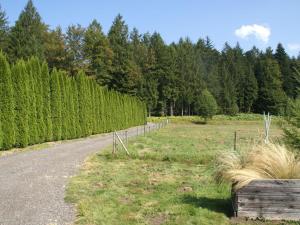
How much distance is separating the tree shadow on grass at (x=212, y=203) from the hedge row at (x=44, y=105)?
11764 millimetres

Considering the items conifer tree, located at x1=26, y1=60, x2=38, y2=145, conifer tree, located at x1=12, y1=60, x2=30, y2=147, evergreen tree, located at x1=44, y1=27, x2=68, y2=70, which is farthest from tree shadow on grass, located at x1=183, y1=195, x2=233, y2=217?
evergreen tree, located at x1=44, y1=27, x2=68, y2=70

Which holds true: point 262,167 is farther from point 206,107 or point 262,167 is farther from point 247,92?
point 247,92

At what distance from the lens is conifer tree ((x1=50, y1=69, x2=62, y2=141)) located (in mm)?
23625

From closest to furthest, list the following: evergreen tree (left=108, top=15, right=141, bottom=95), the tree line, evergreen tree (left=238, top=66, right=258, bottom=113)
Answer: the tree line → evergreen tree (left=108, top=15, right=141, bottom=95) → evergreen tree (left=238, top=66, right=258, bottom=113)

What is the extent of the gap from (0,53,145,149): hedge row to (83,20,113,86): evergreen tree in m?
30.4

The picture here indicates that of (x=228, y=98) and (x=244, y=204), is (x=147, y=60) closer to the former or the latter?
(x=228, y=98)

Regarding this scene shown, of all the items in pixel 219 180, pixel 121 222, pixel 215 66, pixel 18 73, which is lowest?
pixel 121 222

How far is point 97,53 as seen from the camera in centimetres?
6625

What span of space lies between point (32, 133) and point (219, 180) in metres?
14.9

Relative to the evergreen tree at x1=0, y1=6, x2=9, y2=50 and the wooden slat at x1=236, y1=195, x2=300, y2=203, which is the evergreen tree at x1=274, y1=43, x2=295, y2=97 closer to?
the evergreen tree at x1=0, y1=6, x2=9, y2=50

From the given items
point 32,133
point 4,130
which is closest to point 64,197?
point 4,130

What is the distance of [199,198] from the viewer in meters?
8.07

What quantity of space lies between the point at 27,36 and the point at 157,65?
97.0 feet

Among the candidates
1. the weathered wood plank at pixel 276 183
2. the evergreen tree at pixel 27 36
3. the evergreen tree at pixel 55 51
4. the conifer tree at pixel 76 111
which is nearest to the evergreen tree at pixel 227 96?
the evergreen tree at pixel 55 51
